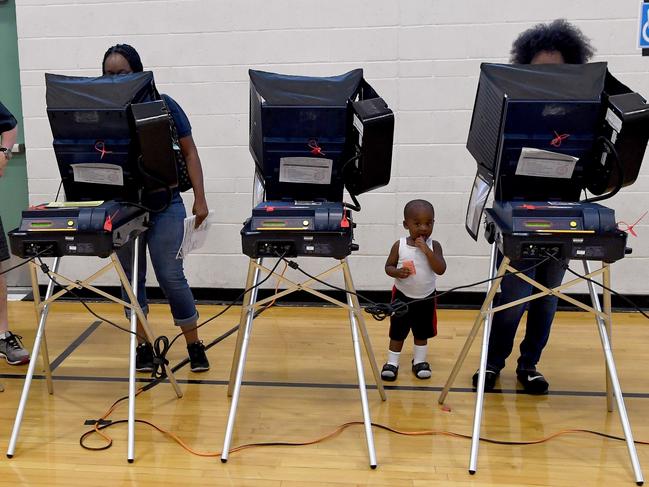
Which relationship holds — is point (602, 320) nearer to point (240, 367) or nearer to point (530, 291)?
point (530, 291)

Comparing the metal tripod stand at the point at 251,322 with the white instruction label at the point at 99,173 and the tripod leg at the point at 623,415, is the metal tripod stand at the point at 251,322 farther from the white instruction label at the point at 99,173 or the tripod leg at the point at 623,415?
the tripod leg at the point at 623,415

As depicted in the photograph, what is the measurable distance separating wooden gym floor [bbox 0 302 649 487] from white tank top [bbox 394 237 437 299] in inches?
14.8

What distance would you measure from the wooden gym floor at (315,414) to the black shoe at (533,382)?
49 millimetres

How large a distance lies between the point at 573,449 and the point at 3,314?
2439 millimetres

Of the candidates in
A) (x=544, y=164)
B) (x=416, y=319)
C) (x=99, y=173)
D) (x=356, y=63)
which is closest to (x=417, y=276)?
(x=416, y=319)

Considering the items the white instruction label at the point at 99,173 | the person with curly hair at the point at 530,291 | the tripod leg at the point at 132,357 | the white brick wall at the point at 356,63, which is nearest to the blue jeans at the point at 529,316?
the person with curly hair at the point at 530,291

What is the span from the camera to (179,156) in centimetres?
286

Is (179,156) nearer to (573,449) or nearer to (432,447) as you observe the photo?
(432,447)

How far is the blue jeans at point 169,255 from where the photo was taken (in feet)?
9.47

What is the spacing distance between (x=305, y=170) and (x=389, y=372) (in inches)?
38.0

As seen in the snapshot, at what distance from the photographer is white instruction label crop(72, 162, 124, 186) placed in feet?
8.59

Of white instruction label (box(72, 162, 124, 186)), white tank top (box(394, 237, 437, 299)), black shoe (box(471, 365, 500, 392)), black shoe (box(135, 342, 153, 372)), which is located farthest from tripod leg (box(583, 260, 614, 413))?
black shoe (box(135, 342, 153, 372))

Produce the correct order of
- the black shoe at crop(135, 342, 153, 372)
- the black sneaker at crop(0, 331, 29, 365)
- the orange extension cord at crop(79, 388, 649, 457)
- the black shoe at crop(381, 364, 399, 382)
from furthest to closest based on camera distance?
1. the black sneaker at crop(0, 331, 29, 365)
2. the black shoe at crop(135, 342, 153, 372)
3. the black shoe at crop(381, 364, 399, 382)
4. the orange extension cord at crop(79, 388, 649, 457)

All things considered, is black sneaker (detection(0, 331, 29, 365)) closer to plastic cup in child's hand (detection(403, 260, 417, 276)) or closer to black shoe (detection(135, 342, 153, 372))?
black shoe (detection(135, 342, 153, 372))
